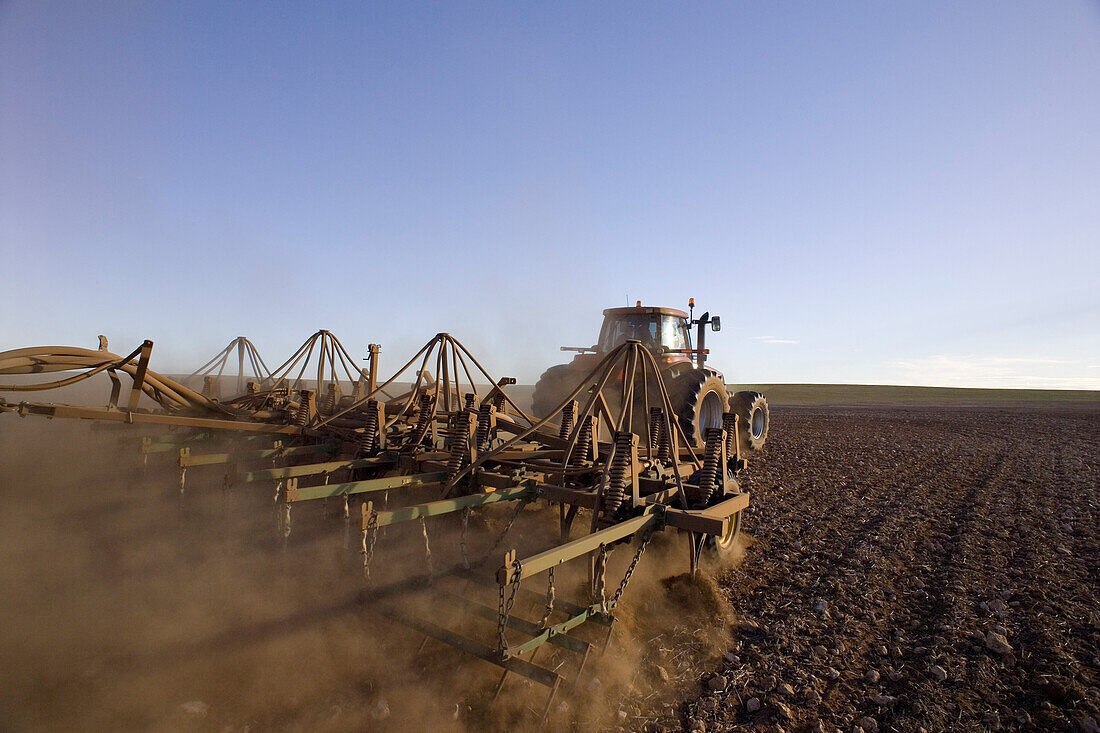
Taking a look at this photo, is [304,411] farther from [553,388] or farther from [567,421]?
[553,388]

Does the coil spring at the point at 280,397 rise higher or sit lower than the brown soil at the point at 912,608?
higher

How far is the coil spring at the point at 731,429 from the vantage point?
5717mm

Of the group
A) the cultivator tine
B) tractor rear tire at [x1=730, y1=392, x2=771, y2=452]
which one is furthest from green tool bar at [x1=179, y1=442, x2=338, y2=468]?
tractor rear tire at [x1=730, y1=392, x2=771, y2=452]

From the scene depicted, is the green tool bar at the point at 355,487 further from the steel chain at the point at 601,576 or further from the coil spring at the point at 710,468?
the coil spring at the point at 710,468

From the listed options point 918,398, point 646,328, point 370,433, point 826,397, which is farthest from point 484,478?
point 918,398

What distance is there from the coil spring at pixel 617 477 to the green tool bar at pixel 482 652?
1236 mm

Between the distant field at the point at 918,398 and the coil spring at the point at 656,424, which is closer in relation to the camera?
the coil spring at the point at 656,424

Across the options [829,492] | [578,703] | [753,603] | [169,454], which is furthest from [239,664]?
[829,492]

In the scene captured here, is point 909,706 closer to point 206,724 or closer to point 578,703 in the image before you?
point 578,703

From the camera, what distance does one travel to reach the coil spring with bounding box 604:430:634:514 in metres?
4.24

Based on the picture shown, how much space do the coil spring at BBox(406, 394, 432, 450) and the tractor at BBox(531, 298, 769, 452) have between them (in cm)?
330

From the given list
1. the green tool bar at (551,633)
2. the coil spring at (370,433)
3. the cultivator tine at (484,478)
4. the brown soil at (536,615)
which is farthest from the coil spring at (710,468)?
the coil spring at (370,433)

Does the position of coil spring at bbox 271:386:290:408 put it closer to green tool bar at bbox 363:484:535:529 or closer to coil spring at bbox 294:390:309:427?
coil spring at bbox 294:390:309:427

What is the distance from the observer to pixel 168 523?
6207 mm
